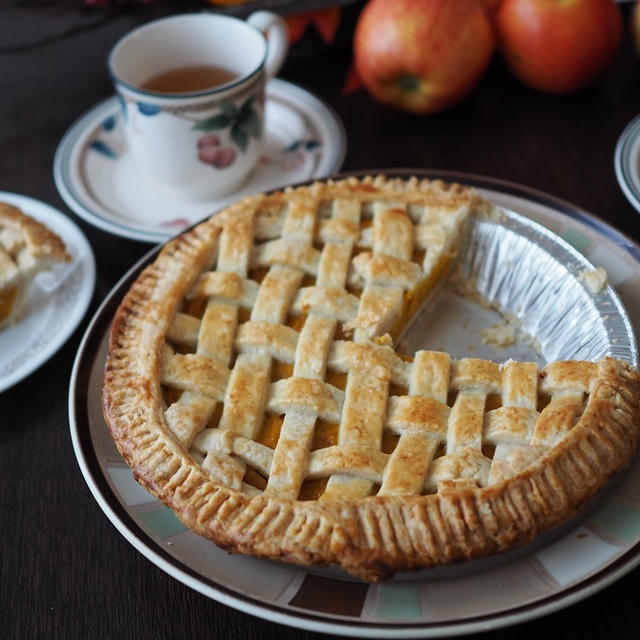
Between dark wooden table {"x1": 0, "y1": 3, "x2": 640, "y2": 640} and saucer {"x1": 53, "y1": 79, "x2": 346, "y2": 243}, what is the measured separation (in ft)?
0.18

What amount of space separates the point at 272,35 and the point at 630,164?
2.67 ft

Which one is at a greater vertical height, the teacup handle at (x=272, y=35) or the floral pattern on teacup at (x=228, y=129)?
the teacup handle at (x=272, y=35)

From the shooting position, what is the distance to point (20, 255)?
1400mm

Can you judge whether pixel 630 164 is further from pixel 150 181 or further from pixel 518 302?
pixel 150 181

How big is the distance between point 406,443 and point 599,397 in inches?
10.4

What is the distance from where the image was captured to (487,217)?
134 cm

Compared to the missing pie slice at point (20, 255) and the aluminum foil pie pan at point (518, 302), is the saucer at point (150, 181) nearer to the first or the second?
the missing pie slice at point (20, 255)

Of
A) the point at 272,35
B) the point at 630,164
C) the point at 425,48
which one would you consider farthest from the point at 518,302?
the point at 272,35

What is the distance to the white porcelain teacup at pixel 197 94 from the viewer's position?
1.48 m

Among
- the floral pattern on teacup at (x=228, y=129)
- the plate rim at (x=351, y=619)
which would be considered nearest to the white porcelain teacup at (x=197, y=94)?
the floral pattern on teacup at (x=228, y=129)

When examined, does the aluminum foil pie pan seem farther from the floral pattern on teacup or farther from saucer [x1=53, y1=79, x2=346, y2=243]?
the floral pattern on teacup

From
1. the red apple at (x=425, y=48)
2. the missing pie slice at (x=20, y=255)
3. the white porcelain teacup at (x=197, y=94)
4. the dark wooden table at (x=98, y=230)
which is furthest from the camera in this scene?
the red apple at (x=425, y=48)

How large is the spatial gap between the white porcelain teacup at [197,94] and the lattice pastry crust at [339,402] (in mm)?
254

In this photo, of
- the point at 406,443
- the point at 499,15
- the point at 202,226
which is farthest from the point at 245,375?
the point at 499,15
